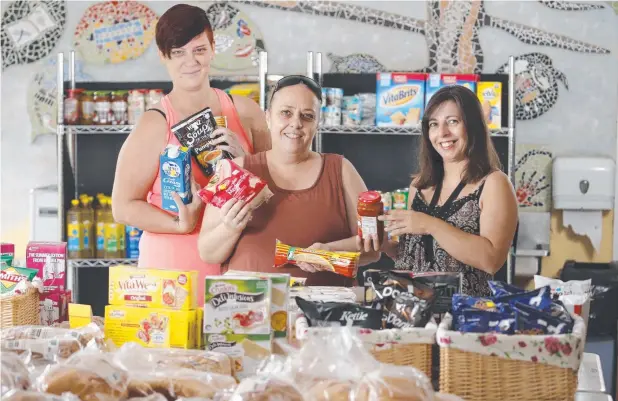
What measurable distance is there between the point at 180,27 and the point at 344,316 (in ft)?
6.02

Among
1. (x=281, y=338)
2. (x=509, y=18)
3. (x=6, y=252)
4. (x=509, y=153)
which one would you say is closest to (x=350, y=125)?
(x=509, y=153)

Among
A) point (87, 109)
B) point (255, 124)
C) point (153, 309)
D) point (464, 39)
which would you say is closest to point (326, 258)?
point (153, 309)

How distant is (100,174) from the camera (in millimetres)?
5504

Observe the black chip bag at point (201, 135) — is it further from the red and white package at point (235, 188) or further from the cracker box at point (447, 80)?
the cracker box at point (447, 80)

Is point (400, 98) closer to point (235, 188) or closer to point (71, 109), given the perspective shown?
point (71, 109)

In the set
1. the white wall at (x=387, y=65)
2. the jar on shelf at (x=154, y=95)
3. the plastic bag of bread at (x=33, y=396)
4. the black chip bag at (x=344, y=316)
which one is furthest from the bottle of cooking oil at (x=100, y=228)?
the plastic bag of bread at (x=33, y=396)

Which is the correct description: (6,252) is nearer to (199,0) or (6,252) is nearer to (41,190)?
(41,190)

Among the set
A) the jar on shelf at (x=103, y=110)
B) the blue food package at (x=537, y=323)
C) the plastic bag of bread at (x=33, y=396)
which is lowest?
the plastic bag of bread at (x=33, y=396)

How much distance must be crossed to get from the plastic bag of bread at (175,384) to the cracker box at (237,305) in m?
0.19

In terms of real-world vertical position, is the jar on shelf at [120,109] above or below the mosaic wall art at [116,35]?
below

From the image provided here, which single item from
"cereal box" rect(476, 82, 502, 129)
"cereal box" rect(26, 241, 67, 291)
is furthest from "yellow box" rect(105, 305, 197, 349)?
"cereal box" rect(476, 82, 502, 129)

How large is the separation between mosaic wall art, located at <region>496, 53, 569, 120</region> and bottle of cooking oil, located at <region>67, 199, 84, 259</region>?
3.13 m

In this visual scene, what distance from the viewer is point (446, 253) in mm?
2908

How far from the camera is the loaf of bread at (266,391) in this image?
5.13 ft
